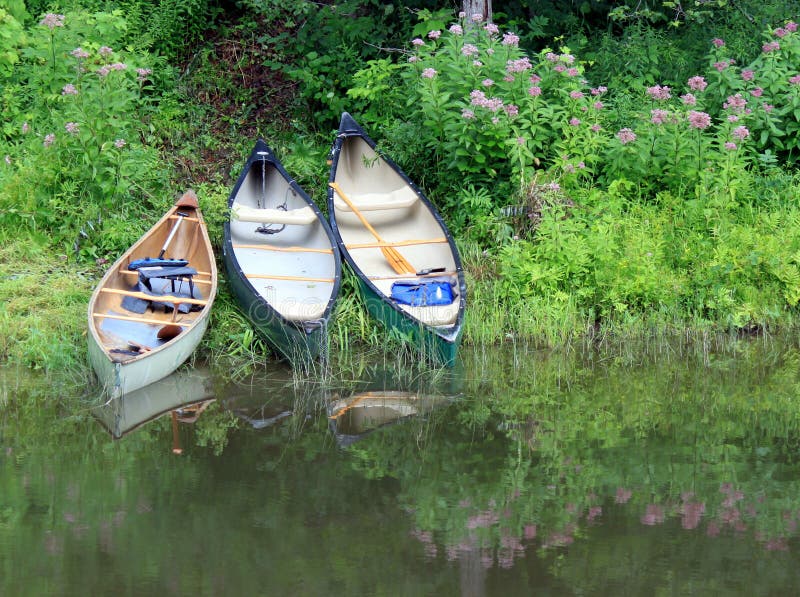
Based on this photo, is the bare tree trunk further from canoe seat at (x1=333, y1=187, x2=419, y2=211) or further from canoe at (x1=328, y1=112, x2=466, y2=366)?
canoe seat at (x1=333, y1=187, x2=419, y2=211)

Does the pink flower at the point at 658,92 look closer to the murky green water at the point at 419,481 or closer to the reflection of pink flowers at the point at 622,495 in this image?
the murky green water at the point at 419,481

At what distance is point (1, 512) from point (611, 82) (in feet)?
25.3

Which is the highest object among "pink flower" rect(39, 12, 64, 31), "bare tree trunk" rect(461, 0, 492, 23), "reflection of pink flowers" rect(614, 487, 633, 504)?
"pink flower" rect(39, 12, 64, 31)

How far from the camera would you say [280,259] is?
967cm

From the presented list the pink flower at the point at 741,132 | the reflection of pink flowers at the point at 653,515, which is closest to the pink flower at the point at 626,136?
the pink flower at the point at 741,132

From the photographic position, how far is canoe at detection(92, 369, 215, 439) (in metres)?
7.19

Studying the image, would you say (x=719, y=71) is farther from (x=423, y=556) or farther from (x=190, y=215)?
(x=423, y=556)

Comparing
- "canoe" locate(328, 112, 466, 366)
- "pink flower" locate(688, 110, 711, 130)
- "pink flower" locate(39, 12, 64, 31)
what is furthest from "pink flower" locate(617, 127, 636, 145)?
"pink flower" locate(39, 12, 64, 31)

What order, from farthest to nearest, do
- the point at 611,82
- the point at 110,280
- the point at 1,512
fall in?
the point at 611,82 < the point at 110,280 < the point at 1,512

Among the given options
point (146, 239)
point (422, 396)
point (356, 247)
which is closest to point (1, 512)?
point (422, 396)

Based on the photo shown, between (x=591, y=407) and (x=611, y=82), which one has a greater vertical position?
(x=611, y=82)

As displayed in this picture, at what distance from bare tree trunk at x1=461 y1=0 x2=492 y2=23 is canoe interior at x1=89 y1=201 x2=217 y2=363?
3.53 metres

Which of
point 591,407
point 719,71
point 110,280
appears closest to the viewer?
point 591,407

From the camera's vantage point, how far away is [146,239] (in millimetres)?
9188
